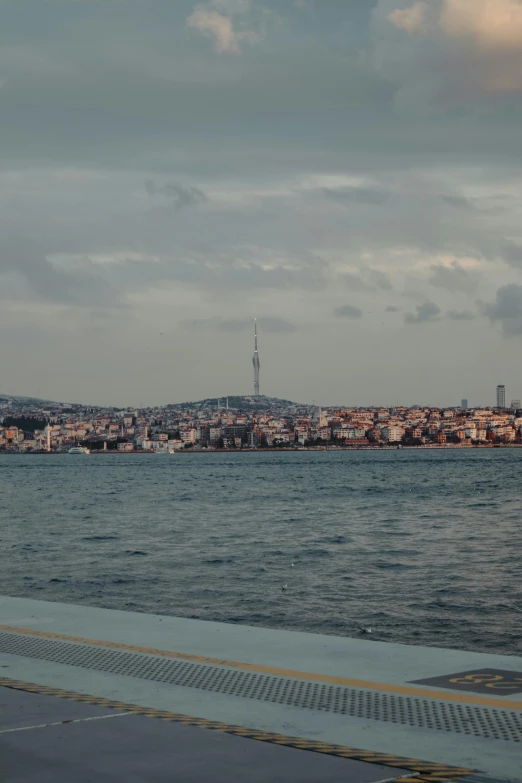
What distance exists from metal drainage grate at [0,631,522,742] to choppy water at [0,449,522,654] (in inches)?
404

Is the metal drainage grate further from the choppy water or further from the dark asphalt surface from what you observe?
the choppy water

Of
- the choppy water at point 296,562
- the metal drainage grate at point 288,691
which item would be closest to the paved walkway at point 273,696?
the metal drainage grate at point 288,691

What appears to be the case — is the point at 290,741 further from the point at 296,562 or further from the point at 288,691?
the point at 296,562

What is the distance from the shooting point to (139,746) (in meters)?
6.34

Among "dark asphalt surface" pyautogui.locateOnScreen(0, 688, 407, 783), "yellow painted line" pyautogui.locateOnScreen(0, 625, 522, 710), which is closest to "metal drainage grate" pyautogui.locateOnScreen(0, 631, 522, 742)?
"yellow painted line" pyautogui.locateOnScreen(0, 625, 522, 710)

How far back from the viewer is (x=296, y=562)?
31.8m

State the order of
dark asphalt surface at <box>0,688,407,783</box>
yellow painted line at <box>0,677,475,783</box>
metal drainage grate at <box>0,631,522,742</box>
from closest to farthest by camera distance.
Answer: dark asphalt surface at <box>0,688,407,783</box> → yellow painted line at <box>0,677,475,783</box> → metal drainage grate at <box>0,631,522,742</box>

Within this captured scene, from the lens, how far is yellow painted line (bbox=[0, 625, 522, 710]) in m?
7.51

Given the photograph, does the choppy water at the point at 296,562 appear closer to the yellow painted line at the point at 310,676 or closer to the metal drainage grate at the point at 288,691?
the yellow painted line at the point at 310,676

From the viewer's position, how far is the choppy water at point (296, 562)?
70.2ft

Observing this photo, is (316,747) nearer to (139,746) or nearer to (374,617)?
(139,746)

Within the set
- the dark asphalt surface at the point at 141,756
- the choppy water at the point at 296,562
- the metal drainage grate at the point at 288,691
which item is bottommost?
the choppy water at the point at 296,562

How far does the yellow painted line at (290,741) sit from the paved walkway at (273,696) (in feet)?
0.05

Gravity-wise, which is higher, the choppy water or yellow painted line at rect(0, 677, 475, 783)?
yellow painted line at rect(0, 677, 475, 783)
